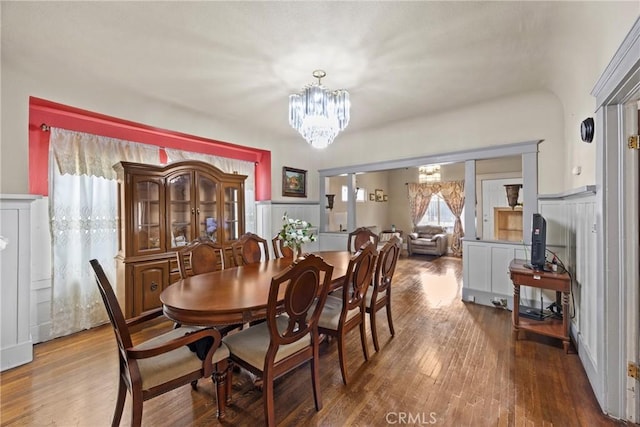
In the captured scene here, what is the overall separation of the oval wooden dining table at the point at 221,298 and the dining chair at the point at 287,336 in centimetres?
15

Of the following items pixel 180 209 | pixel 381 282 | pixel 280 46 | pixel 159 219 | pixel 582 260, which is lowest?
pixel 381 282

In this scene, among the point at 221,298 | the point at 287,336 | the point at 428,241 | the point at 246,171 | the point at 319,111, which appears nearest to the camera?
the point at 287,336

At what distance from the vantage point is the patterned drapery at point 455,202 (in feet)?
24.5

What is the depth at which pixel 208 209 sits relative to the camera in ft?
12.5

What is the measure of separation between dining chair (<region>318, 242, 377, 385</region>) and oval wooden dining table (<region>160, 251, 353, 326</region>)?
0.16 metres

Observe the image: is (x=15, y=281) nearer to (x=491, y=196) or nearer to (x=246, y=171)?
(x=246, y=171)

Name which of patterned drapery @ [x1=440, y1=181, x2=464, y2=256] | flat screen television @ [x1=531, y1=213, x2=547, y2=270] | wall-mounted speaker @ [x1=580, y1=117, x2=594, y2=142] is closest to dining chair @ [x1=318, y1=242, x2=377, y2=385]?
flat screen television @ [x1=531, y1=213, x2=547, y2=270]

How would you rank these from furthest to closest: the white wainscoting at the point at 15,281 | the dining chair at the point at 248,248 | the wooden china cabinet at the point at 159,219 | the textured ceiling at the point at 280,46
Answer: the dining chair at the point at 248,248 < the wooden china cabinet at the point at 159,219 < the white wainscoting at the point at 15,281 < the textured ceiling at the point at 280,46

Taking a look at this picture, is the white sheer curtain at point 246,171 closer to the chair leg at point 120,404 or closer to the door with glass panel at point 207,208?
the door with glass panel at point 207,208

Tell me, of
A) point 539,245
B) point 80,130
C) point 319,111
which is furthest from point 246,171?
point 539,245

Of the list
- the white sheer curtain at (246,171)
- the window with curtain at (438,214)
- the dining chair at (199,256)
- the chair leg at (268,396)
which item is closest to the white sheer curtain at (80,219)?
the white sheer curtain at (246,171)

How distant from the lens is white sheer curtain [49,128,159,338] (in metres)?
2.82

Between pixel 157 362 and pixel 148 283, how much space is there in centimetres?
189

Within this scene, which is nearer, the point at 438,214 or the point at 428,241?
the point at 428,241
